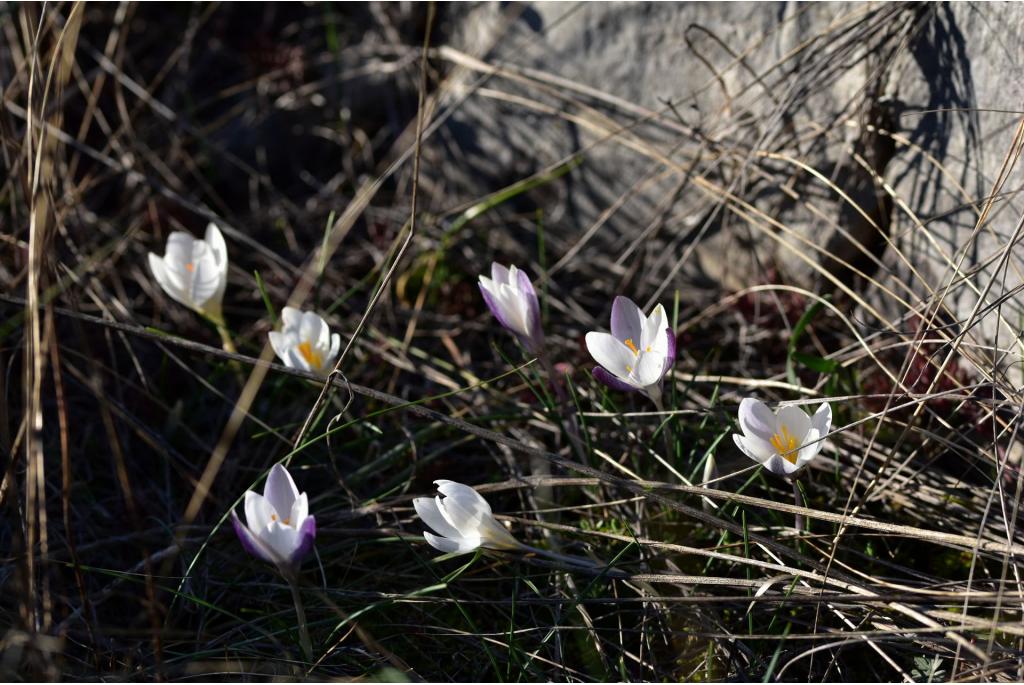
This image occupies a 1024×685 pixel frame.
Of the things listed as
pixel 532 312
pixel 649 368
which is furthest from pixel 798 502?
pixel 532 312

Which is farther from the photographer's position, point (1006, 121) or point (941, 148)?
point (941, 148)

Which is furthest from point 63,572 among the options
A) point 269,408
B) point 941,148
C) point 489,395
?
point 941,148

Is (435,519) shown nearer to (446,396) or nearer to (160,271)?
(446,396)

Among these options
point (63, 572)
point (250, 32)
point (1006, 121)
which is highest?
point (1006, 121)

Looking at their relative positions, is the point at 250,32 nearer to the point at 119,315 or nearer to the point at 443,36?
the point at 443,36

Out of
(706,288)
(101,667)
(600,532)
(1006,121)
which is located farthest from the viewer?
(706,288)

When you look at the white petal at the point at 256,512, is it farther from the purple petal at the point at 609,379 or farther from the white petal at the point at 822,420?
the white petal at the point at 822,420

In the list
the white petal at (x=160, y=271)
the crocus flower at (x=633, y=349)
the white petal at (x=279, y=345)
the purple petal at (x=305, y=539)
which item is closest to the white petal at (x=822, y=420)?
the crocus flower at (x=633, y=349)
